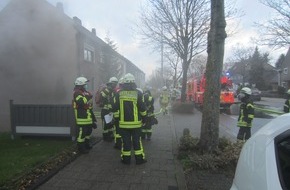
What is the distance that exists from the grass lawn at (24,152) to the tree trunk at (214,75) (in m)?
2.94

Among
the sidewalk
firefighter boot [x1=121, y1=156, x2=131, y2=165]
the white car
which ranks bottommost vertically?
the sidewalk

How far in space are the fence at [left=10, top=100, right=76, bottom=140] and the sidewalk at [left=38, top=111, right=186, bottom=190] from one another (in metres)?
1.18

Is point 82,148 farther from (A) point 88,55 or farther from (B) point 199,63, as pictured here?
(B) point 199,63

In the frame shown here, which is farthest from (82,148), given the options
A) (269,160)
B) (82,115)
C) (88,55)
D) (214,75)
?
(88,55)

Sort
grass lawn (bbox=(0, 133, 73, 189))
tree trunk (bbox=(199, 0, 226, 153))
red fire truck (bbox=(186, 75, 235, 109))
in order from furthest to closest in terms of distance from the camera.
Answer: red fire truck (bbox=(186, 75, 235, 109)) < tree trunk (bbox=(199, 0, 226, 153)) < grass lawn (bbox=(0, 133, 73, 189))

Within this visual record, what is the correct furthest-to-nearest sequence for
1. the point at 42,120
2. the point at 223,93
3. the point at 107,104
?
1. the point at 223,93
2. the point at 107,104
3. the point at 42,120

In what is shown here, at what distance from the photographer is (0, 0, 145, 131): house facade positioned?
1223cm

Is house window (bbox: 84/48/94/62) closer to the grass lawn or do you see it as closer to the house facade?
the house facade

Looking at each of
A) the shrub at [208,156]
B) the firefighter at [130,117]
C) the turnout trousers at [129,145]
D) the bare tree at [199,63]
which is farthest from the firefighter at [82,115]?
the bare tree at [199,63]

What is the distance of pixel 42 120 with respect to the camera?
883cm

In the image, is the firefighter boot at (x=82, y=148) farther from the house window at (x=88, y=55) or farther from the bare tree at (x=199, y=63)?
the bare tree at (x=199, y=63)

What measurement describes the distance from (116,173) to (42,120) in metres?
3.50

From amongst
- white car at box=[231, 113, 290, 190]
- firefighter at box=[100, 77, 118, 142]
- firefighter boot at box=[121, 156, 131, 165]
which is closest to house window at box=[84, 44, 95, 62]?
firefighter at box=[100, 77, 118, 142]

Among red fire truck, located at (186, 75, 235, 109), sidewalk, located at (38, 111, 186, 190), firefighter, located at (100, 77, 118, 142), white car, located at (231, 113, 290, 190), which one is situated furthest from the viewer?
red fire truck, located at (186, 75, 235, 109)
